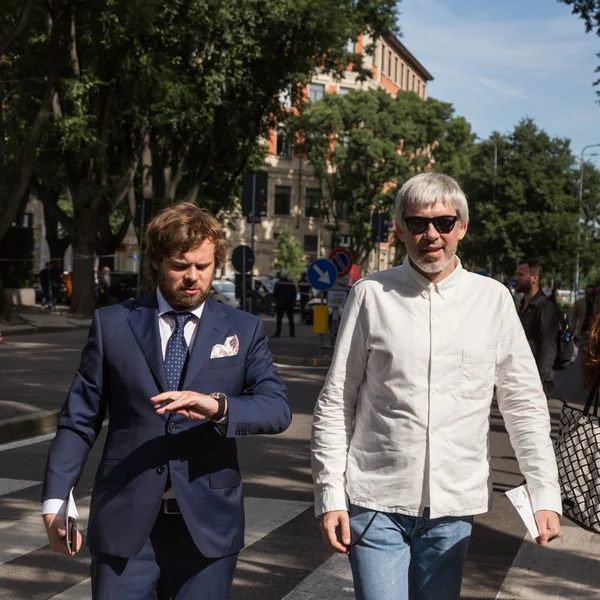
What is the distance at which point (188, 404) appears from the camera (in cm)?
297

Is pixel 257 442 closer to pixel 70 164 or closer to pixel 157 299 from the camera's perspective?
pixel 157 299

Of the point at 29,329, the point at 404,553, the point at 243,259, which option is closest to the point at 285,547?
the point at 404,553

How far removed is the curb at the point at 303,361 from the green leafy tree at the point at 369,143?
41.8 m

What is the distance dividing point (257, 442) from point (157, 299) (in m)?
7.49

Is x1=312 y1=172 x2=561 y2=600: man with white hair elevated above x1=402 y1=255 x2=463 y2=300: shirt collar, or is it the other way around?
x1=402 y1=255 x2=463 y2=300: shirt collar

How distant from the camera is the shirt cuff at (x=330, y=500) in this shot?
3.24 meters

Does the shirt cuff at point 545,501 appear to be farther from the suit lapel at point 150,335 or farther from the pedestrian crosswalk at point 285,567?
the pedestrian crosswalk at point 285,567

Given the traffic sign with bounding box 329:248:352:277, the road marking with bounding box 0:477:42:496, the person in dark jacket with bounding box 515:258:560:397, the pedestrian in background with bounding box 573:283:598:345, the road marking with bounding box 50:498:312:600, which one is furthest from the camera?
the traffic sign with bounding box 329:248:352:277

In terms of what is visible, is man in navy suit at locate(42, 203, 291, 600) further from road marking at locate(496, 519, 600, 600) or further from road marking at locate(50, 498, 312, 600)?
road marking at locate(50, 498, 312, 600)

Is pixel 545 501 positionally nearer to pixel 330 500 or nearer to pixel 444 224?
pixel 330 500

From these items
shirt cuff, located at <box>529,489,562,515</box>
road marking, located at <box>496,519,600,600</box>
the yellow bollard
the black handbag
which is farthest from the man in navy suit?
the yellow bollard

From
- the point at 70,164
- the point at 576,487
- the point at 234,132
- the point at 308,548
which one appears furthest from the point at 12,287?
the point at 576,487

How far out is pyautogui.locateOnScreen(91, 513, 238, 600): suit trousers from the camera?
3.14m

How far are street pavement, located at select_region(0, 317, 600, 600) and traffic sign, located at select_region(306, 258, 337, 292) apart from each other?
10855mm
